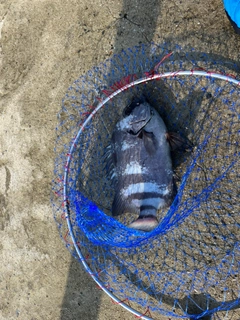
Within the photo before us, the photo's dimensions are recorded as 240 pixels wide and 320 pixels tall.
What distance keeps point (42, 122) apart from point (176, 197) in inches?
56.3

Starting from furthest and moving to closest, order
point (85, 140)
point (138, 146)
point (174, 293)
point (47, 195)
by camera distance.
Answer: point (47, 195)
point (85, 140)
point (174, 293)
point (138, 146)

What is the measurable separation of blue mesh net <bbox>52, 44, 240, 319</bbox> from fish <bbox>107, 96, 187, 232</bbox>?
0.48 feet

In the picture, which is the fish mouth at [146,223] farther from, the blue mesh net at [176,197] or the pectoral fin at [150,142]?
the pectoral fin at [150,142]

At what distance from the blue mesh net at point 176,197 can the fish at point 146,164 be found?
15 cm

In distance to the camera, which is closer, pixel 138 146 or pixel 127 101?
A: pixel 138 146

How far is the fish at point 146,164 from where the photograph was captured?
235 cm

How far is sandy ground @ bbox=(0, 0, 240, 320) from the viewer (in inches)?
106

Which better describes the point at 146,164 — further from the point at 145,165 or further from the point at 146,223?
the point at 146,223

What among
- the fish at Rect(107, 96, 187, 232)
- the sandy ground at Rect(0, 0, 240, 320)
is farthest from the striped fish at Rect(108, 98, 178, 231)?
the sandy ground at Rect(0, 0, 240, 320)

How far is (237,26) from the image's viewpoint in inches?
85.4

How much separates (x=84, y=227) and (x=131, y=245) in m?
0.42

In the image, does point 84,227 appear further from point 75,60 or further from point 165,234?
point 75,60

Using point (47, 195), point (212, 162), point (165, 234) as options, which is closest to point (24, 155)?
point (47, 195)

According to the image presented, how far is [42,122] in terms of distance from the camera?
2.96 meters
